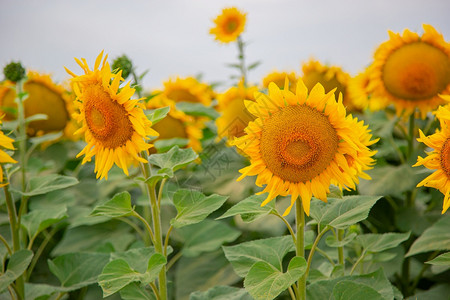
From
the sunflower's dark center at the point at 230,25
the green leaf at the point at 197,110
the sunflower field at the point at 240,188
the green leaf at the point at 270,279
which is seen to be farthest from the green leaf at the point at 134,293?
the sunflower's dark center at the point at 230,25

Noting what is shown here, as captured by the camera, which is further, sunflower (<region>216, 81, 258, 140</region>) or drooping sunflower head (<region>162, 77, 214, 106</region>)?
drooping sunflower head (<region>162, 77, 214, 106</region>)

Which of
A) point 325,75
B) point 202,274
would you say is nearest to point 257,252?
point 202,274

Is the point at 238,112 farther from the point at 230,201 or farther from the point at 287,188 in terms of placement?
the point at 287,188

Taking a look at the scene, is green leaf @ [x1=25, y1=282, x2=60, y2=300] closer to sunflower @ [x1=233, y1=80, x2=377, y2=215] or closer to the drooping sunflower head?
sunflower @ [x1=233, y1=80, x2=377, y2=215]

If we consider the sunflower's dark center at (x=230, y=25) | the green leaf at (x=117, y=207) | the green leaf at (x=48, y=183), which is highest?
the sunflower's dark center at (x=230, y=25)

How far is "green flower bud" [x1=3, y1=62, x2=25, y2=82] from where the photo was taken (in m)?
1.64

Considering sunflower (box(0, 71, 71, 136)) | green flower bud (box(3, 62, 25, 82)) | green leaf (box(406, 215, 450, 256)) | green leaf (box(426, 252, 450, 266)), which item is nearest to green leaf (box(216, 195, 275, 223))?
green leaf (box(426, 252, 450, 266))

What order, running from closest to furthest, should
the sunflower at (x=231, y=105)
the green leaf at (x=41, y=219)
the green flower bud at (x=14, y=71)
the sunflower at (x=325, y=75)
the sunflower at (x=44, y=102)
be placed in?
the green leaf at (x=41, y=219) < the green flower bud at (x=14, y=71) < the sunflower at (x=231, y=105) < the sunflower at (x=325, y=75) < the sunflower at (x=44, y=102)

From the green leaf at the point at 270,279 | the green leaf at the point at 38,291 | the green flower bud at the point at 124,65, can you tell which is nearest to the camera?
the green leaf at the point at 270,279

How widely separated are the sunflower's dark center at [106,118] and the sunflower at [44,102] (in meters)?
1.39

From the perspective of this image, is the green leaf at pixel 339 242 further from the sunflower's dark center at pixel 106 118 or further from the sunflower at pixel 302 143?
the sunflower's dark center at pixel 106 118

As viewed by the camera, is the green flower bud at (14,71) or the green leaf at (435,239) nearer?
the green leaf at (435,239)

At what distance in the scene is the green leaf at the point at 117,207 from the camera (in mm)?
942

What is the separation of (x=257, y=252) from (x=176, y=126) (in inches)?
41.8
